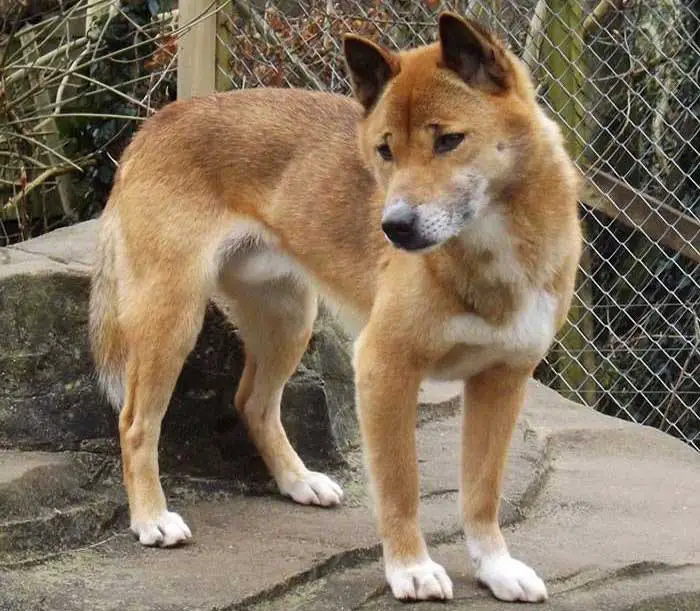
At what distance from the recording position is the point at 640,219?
17.0 ft

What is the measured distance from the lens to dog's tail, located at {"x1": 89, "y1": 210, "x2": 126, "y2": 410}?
3.92 m

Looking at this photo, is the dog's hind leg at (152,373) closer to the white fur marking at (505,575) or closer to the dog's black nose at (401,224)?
the white fur marking at (505,575)

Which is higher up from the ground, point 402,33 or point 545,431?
point 402,33

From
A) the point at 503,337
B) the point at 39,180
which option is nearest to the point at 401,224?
the point at 503,337

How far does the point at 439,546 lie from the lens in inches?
149

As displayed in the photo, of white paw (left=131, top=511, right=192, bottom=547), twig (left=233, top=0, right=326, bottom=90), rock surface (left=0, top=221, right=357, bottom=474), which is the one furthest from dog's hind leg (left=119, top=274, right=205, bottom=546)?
twig (left=233, top=0, right=326, bottom=90)

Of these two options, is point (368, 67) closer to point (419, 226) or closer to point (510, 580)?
point (419, 226)

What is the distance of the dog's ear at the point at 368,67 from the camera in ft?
10.8

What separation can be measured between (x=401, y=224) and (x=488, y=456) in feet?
2.59

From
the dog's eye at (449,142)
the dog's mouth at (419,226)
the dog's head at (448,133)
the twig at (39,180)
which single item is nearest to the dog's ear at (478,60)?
the dog's head at (448,133)

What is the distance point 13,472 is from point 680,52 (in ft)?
10.2

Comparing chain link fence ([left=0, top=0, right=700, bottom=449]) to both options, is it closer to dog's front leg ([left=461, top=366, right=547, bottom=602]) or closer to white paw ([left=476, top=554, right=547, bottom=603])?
dog's front leg ([left=461, top=366, right=547, bottom=602])

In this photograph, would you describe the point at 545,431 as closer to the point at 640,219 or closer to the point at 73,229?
the point at 640,219

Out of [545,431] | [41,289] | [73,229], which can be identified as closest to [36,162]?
[73,229]
